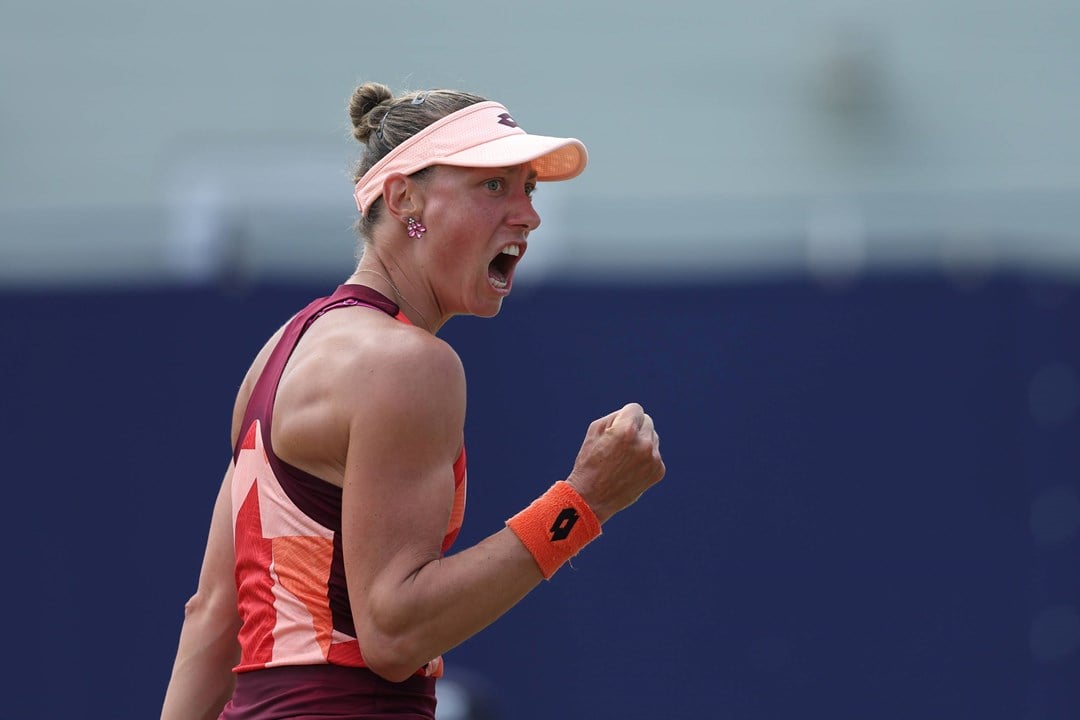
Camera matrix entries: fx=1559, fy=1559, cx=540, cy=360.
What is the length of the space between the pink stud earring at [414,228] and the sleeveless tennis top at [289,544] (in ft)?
0.45

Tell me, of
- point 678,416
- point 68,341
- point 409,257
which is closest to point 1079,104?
point 678,416

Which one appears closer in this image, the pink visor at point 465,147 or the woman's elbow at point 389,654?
the woman's elbow at point 389,654

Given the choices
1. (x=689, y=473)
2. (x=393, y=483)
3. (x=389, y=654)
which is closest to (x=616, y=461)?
(x=393, y=483)

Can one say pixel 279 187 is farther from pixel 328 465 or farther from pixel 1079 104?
pixel 328 465

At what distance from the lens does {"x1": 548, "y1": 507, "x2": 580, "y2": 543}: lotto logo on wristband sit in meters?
2.69

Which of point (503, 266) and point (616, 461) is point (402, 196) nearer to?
point (503, 266)

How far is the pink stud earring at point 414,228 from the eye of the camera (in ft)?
9.75

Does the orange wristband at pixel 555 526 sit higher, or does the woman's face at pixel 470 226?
the woman's face at pixel 470 226

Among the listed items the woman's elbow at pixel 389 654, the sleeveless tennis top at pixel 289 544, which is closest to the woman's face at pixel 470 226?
the sleeveless tennis top at pixel 289 544

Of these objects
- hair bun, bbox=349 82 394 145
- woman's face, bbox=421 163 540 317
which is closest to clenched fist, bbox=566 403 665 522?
woman's face, bbox=421 163 540 317

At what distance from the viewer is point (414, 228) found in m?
2.98

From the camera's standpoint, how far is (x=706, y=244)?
10.0 m

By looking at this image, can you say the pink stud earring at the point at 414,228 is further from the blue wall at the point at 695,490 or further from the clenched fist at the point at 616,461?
the blue wall at the point at 695,490

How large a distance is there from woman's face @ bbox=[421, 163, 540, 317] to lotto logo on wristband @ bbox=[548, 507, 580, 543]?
1.57 feet
